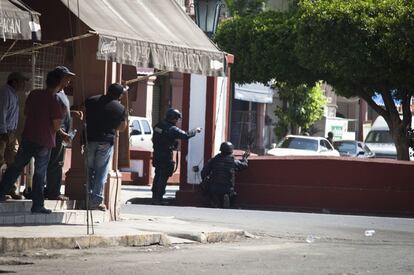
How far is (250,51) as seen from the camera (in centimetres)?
3769

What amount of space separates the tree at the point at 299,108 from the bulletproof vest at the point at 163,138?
29226 millimetres

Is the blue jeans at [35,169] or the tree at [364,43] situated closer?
the blue jeans at [35,169]

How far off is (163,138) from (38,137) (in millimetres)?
8228

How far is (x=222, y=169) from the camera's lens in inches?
850

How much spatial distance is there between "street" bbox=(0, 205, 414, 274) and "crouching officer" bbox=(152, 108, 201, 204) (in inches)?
171

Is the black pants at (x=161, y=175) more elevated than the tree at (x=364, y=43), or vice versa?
the tree at (x=364, y=43)

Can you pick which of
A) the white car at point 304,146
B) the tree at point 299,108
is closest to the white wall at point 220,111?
the white car at point 304,146

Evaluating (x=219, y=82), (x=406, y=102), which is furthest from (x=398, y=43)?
(x=219, y=82)

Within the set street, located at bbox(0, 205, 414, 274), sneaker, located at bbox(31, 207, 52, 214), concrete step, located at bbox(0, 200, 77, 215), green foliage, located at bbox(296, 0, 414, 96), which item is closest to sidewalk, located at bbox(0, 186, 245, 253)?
street, located at bbox(0, 205, 414, 274)

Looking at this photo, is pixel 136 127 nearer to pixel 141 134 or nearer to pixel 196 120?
pixel 141 134

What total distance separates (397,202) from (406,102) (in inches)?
524

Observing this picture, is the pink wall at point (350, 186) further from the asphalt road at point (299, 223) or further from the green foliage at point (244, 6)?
the green foliage at point (244, 6)

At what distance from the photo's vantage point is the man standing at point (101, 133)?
15.2 metres

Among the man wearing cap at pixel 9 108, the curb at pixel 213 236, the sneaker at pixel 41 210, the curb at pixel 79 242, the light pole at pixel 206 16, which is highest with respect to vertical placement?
the light pole at pixel 206 16
